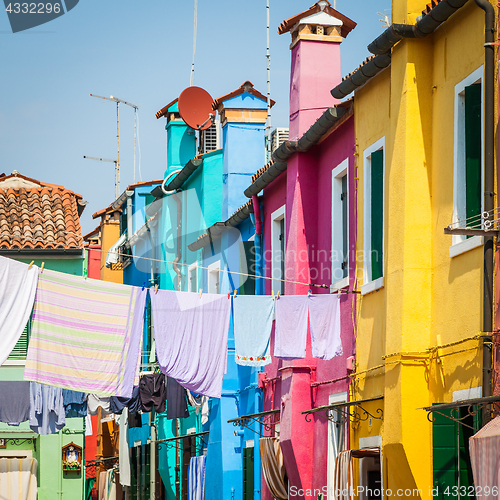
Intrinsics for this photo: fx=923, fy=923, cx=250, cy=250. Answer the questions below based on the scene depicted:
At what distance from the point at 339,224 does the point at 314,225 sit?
3.55ft

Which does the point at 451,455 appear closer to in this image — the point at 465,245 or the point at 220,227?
the point at 465,245

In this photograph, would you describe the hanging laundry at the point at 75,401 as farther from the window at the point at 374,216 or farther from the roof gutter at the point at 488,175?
the roof gutter at the point at 488,175

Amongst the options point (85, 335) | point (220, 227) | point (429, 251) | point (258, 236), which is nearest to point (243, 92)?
point (220, 227)

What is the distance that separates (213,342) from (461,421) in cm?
493

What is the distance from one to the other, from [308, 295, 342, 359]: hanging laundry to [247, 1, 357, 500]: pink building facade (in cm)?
19

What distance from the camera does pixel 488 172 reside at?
375 inches

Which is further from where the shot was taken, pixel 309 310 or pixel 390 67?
pixel 309 310

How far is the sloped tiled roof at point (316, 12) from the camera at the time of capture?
1652cm

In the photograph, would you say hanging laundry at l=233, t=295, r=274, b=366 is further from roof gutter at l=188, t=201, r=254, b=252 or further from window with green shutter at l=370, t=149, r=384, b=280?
roof gutter at l=188, t=201, r=254, b=252

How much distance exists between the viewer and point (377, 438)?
1222 cm

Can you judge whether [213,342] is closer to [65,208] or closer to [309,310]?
[309,310]

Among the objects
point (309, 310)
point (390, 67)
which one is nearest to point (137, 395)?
point (309, 310)

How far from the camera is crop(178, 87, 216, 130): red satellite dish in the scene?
85.9ft

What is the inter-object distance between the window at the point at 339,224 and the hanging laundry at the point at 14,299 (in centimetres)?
470
